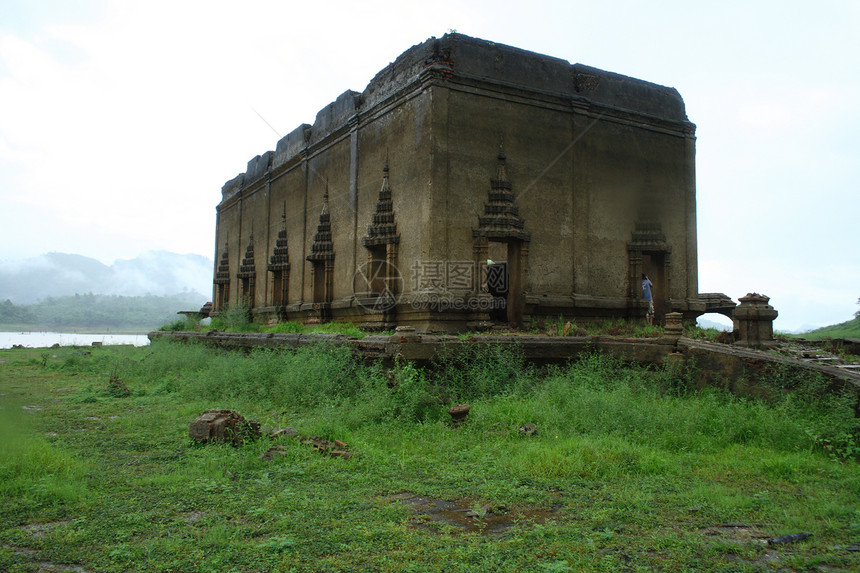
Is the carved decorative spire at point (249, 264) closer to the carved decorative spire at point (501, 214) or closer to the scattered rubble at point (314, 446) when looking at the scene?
the carved decorative spire at point (501, 214)

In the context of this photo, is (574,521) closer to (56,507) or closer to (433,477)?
(433,477)

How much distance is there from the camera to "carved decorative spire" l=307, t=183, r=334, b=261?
14414 millimetres

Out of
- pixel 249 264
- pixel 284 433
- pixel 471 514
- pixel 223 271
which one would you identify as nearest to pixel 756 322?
pixel 471 514

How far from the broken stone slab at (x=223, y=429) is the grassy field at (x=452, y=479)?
0.47 ft

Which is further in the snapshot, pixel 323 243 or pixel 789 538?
pixel 323 243

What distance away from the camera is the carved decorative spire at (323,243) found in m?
14.4

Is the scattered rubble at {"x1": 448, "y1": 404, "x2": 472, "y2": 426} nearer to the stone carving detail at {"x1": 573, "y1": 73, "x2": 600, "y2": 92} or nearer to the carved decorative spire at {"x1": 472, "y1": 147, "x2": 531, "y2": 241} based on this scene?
the carved decorative spire at {"x1": 472, "y1": 147, "x2": 531, "y2": 241}

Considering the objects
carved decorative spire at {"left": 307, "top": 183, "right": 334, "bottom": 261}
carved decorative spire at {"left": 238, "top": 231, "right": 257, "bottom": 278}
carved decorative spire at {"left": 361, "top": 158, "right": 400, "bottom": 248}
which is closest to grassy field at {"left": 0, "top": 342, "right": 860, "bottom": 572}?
carved decorative spire at {"left": 361, "top": 158, "right": 400, "bottom": 248}

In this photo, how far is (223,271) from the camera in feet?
75.0

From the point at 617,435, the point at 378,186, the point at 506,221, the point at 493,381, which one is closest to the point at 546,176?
the point at 506,221

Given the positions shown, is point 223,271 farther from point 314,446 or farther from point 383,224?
point 314,446

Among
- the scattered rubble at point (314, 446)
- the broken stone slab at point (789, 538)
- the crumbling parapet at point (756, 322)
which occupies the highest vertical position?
the crumbling parapet at point (756, 322)

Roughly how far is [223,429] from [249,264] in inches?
593

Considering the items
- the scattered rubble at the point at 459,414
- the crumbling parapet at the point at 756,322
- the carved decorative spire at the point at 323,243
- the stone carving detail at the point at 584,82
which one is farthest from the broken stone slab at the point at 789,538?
the carved decorative spire at the point at 323,243
